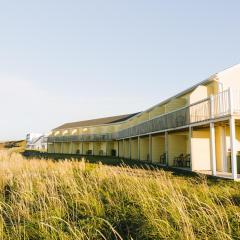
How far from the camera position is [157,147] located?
26.1 metres

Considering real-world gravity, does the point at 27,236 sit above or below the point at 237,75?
below

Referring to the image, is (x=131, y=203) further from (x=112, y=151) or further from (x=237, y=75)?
(x=112, y=151)

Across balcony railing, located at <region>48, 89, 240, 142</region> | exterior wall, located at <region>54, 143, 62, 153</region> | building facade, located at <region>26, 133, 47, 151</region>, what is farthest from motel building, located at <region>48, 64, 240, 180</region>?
building facade, located at <region>26, 133, 47, 151</region>

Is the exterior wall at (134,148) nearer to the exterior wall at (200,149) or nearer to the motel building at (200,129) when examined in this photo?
the motel building at (200,129)

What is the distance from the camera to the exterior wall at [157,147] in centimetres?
2547

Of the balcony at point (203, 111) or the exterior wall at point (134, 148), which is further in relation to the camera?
the exterior wall at point (134, 148)

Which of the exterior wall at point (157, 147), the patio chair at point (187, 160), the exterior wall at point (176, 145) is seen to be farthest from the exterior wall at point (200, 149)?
the exterior wall at point (157, 147)

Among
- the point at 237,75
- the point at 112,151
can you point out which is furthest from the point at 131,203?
the point at 112,151

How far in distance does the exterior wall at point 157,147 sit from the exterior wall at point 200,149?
7953mm

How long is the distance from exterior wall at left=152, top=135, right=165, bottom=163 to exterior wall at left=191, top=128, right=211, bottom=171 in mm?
7953

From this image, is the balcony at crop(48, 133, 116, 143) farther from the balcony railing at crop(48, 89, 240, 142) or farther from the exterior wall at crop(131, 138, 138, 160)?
the balcony railing at crop(48, 89, 240, 142)

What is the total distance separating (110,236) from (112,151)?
45.4m

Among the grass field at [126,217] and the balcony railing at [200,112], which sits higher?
the balcony railing at [200,112]

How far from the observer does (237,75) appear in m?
17.9
